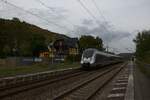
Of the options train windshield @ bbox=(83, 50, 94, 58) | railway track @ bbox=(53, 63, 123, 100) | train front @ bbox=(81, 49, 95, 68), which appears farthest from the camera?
train windshield @ bbox=(83, 50, 94, 58)

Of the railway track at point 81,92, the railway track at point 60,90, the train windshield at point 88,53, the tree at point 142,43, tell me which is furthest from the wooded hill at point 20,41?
the railway track at point 81,92

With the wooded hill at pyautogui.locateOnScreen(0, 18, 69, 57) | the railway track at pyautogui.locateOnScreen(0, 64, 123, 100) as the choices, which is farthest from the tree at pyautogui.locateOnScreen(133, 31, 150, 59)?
the railway track at pyautogui.locateOnScreen(0, 64, 123, 100)

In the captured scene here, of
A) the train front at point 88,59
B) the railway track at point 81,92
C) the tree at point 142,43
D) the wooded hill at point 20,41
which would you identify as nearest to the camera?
the railway track at point 81,92

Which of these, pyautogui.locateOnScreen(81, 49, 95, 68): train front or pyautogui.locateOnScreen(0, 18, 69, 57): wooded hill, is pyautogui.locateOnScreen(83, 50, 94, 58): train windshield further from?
pyautogui.locateOnScreen(0, 18, 69, 57): wooded hill

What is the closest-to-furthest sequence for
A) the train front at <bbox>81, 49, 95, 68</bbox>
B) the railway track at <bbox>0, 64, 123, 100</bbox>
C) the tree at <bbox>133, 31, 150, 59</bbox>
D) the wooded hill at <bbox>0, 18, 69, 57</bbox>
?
1. the railway track at <bbox>0, 64, 123, 100</bbox>
2. the train front at <bbox>81, 49, 95, 68</bbox>
3. the tree at <bbox>133, 31, 150, 59</bbox>
4. the wooded hill at <bbox>0, 18, 69, 57</bbox>

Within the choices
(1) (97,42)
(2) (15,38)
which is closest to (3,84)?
(2) (15,38)

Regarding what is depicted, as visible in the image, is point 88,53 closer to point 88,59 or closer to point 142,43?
point 88,59

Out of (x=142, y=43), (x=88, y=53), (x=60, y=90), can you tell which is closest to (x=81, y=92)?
(x=60, y=90)

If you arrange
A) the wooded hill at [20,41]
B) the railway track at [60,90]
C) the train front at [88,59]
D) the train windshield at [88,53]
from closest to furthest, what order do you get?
the railway track at [60,90] < the train front at [88,59] < the train windshield at [88,53] < the wooded hill at [20,41]

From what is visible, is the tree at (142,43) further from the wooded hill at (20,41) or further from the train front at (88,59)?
the train front at (88,59)

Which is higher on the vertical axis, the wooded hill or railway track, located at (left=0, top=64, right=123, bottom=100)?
the wooded hill

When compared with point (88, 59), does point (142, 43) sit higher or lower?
higher

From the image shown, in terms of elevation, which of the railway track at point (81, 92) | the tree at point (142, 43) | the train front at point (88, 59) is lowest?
the railway track at point (81, 92)

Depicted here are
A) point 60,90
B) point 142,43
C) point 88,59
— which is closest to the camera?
point 60,90
